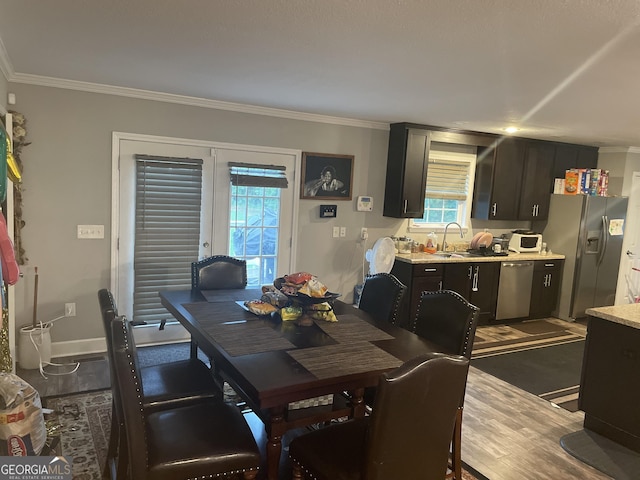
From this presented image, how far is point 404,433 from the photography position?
1.73 metres

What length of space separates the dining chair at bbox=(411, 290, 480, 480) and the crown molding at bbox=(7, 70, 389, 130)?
263 centimetres

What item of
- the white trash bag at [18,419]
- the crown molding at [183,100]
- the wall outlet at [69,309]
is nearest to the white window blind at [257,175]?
the crown molding at [183,100]

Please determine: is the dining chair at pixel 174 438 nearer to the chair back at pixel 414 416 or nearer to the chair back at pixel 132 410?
the chair back at pixel 132 410

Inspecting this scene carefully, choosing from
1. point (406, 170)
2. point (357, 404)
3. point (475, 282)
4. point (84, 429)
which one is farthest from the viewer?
point (475, 282)

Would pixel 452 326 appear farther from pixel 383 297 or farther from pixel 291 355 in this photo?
pixel 291 355

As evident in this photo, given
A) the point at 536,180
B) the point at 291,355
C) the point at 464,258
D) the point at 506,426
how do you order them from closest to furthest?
the point at 291,355, the point at 506,426, the point at 464,258, the point at 536,180

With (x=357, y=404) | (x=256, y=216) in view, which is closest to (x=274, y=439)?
(x=357, y=404)

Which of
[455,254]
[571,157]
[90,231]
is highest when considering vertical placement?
[571,157]

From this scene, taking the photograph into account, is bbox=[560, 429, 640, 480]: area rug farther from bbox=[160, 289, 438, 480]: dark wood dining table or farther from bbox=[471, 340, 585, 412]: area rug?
bbox=[160, 289, 438, 480]: dark wood dining table

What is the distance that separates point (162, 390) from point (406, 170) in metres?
3.60

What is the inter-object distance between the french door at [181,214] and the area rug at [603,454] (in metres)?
2.97

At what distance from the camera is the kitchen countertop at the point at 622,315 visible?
2.98 meters

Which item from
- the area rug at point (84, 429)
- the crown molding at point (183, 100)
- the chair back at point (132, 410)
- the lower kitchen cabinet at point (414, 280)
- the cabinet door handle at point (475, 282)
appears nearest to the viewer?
the chair back at point (132, 410)

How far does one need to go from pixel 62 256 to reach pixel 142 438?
8.87 ft
